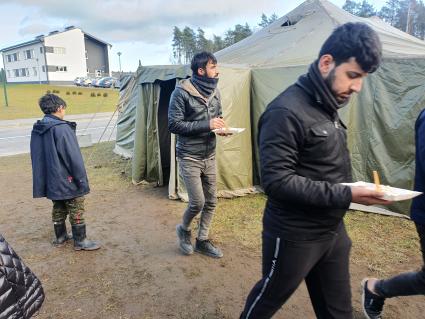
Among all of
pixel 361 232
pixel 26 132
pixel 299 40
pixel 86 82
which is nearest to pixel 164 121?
pixel 299 40

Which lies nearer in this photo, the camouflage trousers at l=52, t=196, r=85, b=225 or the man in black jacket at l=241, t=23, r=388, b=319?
the man in black jacket at l=241, t=23, r=388, b=319

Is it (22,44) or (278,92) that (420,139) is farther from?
(22,44)

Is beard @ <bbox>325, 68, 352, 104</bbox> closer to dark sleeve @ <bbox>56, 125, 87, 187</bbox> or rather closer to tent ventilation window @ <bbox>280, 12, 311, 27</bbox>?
dark sleeve @ <bbox>56, 125, 87, 187</bbox>

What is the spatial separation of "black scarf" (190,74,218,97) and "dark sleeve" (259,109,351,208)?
2.02 m

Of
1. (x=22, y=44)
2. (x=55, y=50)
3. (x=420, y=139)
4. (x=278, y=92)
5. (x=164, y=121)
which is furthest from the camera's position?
(x=22, y=44)

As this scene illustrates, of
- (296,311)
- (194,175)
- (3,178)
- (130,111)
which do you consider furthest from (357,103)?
(3,178)

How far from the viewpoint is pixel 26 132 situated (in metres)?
15.0

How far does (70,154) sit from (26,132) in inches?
502

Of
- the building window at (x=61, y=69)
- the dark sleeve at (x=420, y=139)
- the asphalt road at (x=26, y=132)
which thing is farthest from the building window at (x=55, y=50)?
the dark sleeve at (x=420, y=139)

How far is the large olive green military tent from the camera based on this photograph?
16.0ft

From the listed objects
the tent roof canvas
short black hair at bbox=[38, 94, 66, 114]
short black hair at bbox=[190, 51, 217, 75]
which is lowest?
short black hair at bbox=[38, 94, 66, 114]

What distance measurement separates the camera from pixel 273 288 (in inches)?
72.9

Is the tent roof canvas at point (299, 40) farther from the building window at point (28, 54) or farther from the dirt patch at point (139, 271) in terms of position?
the building window at point (28, 54)

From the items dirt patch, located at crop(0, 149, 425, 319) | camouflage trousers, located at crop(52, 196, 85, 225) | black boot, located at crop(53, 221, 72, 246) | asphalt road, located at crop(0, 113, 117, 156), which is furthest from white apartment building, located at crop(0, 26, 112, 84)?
camouflage trousers, located at crop(52, 196, 85, 225)
